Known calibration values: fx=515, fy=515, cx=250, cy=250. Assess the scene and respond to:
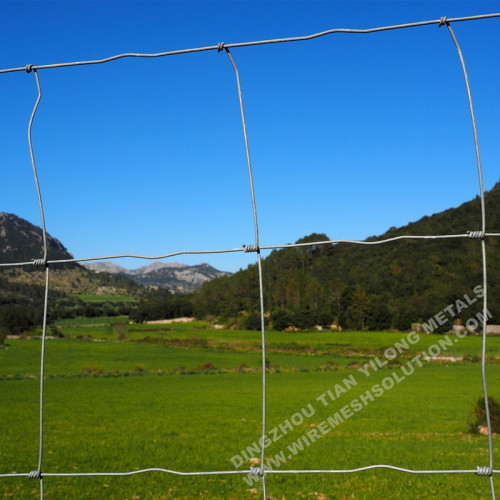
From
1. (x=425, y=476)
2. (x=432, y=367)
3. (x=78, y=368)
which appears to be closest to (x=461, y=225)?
(x=425, y=476)

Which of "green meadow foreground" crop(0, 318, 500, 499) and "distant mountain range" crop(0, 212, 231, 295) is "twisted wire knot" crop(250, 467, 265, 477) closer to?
"green meadow foreground" crop(0, 318, 500, 499)

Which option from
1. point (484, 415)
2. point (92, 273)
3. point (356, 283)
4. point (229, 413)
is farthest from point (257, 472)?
point (92, 273)

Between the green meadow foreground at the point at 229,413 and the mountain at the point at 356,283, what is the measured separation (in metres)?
5.74

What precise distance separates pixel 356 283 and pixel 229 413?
462 inches

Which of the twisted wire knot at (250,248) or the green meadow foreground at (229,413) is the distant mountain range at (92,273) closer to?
the green meadow foreground at (229,413)

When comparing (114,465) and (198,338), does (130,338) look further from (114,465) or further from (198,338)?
(114,465)

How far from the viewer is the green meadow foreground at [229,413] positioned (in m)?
15.3

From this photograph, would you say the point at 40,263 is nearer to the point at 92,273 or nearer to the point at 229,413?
the point at 229,413

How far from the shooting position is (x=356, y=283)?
111 feet

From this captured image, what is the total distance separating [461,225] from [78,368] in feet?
146

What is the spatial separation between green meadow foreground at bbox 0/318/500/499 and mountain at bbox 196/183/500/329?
5736 millimetres

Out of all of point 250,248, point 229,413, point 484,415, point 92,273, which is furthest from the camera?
point 92,273

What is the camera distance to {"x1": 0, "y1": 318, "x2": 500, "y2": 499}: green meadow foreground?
15266 millimetres

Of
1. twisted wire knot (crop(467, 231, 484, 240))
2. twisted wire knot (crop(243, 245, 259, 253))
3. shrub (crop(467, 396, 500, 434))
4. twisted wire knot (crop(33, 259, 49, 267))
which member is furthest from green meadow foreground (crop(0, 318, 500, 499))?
twisted wire knot (crop(467, 231, 484, 240))
